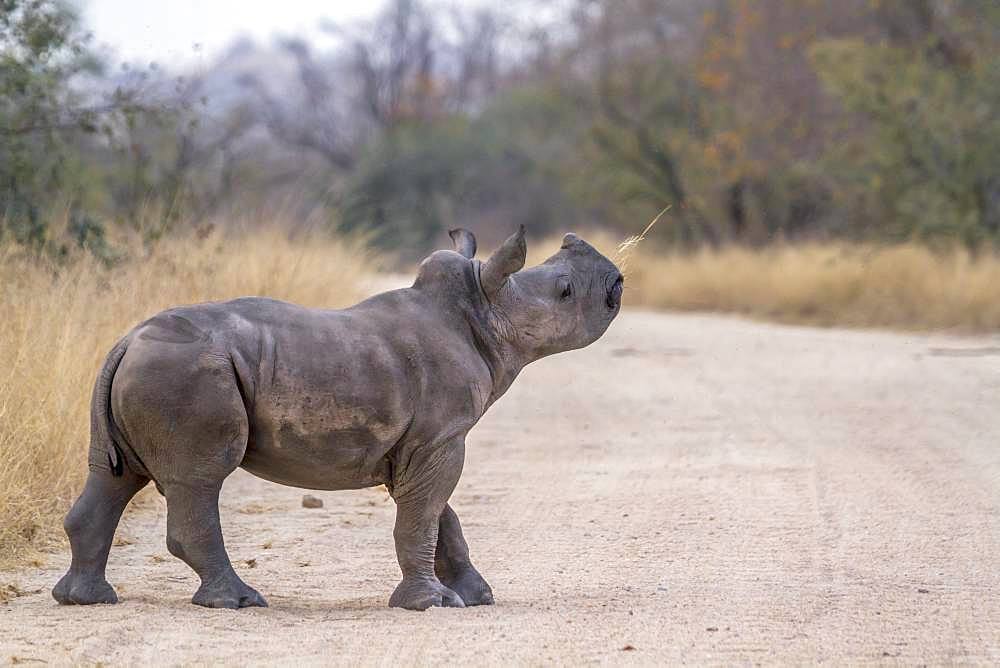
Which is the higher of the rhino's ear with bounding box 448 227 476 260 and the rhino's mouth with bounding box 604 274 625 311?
the rhino's ear with bounding box 448 227 476 260

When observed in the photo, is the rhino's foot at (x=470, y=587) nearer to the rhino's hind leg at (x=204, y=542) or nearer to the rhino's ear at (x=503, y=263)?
the rhino's hind leg at (x=204, y=542)

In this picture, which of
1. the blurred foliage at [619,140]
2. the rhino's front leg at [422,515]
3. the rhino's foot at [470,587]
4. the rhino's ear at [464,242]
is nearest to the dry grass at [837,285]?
the blurred foliage at [619,140]

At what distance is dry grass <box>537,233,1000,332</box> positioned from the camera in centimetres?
1750

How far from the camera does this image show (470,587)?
5.49 metres

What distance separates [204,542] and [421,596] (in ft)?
2.58

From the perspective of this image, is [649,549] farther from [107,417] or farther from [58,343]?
[58,343]

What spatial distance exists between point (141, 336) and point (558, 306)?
1.52 meters

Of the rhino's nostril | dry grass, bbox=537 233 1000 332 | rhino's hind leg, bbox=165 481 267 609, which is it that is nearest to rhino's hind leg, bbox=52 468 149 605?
rhino's hind leg, bbox=165 481 267 609

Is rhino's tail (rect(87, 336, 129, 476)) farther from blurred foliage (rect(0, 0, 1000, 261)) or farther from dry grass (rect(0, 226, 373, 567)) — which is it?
blurred foliage (rect(0, 0, 1000, 261))

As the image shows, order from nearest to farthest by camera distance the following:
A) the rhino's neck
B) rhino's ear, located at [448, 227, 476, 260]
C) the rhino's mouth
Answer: the rhino's neck
the rhino's mouth
rhino's ear, located at [448, 227, 476, 260]

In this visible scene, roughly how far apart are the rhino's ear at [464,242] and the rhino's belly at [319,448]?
901 millimetres

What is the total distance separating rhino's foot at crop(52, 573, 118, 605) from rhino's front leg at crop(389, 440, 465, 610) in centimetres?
100

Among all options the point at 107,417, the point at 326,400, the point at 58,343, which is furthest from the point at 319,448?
the point at 58,343

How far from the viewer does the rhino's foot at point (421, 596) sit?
5277 millimetres
